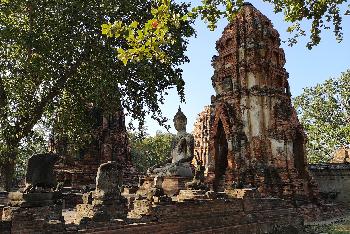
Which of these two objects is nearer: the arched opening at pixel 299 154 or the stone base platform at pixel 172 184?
the stone base platform at pixel 172 184

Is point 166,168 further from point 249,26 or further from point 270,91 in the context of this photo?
point 249,26

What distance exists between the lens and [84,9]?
13.0 m

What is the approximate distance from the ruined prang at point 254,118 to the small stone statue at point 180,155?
13.3 feet

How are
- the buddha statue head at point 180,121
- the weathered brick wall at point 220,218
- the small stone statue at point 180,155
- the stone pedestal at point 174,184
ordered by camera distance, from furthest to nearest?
the buddha statue head at point 180,121 < the small stone statue at point 180,155 < the stone pedestal at point 174,184 < the weathered brick wall at point 220,218

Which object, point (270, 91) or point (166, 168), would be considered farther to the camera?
point (270, 91)

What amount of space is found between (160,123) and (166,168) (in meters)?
5.54

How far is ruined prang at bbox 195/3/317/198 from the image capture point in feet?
48.0

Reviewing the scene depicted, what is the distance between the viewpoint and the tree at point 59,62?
12.6m

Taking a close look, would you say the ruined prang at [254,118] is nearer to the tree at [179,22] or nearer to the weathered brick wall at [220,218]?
the weathered brick wall at [220,218]

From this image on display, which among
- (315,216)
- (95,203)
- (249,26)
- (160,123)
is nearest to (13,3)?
(160,123)

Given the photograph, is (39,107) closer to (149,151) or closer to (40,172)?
(40,172)

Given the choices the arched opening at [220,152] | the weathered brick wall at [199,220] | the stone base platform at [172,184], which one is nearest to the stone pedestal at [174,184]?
the stone base platform at [172,184]

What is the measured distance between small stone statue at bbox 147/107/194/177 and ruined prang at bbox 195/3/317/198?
405cm

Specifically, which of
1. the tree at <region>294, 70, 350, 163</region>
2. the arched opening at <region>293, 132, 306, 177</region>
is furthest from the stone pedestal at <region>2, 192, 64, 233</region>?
the tree at <region>294, 70, 350, 163</region>
